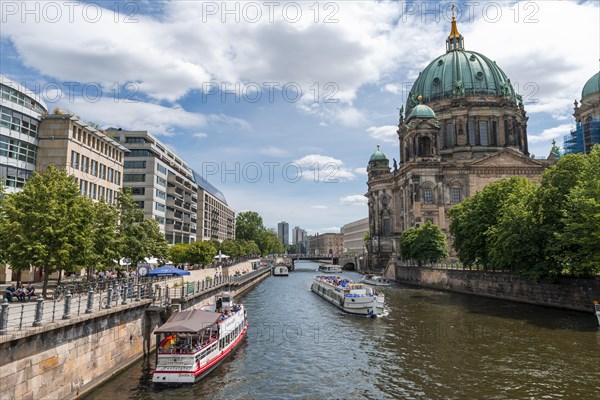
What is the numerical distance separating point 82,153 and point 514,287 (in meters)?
58.9

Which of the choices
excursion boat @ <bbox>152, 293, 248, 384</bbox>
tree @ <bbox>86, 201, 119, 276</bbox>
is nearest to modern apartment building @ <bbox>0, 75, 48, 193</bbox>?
tree @ <bbox>86, 201, 119, 276</bbox>

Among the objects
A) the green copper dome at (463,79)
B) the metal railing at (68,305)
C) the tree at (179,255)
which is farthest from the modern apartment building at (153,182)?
the green copper dome at (463,79)

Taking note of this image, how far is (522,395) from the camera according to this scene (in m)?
23.2

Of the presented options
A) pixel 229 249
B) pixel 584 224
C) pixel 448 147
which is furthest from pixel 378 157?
pixel 584 224

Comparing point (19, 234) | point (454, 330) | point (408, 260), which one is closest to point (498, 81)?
point (408, 260)

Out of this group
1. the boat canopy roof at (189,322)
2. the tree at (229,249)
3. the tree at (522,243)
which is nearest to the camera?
the boat canopy roof at (189,322)

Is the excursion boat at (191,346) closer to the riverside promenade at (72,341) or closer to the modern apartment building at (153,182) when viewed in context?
the riverside promenade at (72,341)

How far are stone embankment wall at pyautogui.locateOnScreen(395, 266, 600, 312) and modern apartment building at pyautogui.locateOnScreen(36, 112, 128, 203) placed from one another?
2002 inches

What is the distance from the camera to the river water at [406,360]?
2397 cm

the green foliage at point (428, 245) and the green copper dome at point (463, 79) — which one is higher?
the green copper dome at point (463, 79)

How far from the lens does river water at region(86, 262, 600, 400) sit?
24.0 meters

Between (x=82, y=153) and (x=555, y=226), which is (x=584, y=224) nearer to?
(x=555, y=226)

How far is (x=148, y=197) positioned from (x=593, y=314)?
75046 mm

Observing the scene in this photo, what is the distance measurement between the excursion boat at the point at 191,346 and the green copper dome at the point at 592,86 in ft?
415
